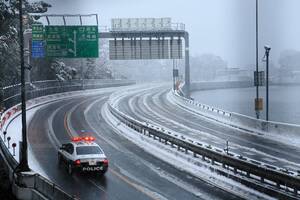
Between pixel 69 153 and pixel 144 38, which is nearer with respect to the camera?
pixel 69 153

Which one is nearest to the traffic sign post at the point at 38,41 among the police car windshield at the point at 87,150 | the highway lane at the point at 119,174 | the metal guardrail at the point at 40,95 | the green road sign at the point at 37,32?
the green road sign at the point at 37,32

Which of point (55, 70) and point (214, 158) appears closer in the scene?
point (214, 158)

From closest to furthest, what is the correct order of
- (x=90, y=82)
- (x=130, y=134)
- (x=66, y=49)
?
(x=130, y=134) < (x=66, y=49) < (x=90, y=82)

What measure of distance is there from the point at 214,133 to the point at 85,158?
20989 millimetres

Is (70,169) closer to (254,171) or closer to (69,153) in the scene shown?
(69,153)

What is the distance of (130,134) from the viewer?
43406mm

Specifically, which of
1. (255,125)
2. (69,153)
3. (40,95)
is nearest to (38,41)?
(255,125)

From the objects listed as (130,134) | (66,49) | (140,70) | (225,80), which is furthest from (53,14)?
(225,80)

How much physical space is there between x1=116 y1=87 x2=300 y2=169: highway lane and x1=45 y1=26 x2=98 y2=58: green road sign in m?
10.4

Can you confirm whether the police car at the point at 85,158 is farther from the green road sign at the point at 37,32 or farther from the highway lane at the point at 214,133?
the green road sign at the point at 37,32

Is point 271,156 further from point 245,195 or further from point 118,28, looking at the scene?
point 118,28

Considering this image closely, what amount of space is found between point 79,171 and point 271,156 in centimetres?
1263

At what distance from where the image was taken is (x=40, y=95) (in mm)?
74000

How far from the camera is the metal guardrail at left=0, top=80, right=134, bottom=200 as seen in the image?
18444mm
